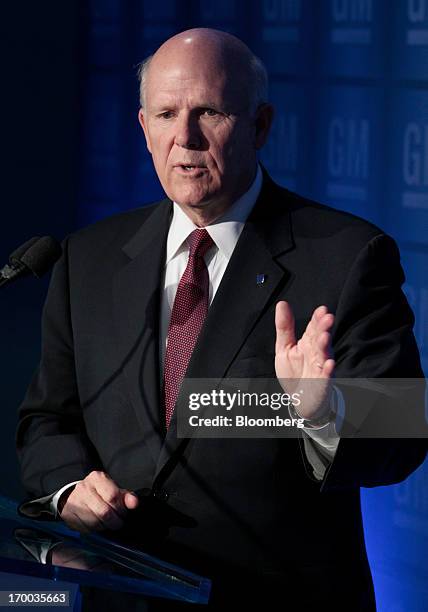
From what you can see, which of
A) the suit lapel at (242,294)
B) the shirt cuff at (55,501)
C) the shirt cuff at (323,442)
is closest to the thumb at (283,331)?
the shirt cuff at (323,442)

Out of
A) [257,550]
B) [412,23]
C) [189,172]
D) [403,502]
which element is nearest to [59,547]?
[257,550]

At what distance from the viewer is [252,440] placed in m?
2.23

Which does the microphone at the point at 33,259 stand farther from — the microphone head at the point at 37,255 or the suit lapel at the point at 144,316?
the suit lapel at the point at 144,316

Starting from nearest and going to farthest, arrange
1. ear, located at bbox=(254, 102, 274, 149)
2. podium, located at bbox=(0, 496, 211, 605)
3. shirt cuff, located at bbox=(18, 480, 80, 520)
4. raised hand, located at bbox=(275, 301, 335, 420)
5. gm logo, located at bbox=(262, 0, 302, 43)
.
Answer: podium, located at bbox=(0, 496, 211, 605), raised hand, located at bbox=(275, 301, 335, 420), shirt cuff, located at bbox=(18, 480, 80, 520), ear, located at bbox=(254, 102, 274, 149), gm logo, located at bbox=(262, 0, 302, 43)

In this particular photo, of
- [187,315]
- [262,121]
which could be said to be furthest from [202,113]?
[187,315]

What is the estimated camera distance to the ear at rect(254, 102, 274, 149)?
2.41 meters

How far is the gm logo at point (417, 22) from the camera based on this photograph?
3.01 metres

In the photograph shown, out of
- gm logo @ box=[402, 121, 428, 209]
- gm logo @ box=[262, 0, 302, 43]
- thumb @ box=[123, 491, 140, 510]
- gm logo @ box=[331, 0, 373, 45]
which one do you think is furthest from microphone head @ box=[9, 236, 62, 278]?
gm logo @ box=[262, 0, 302, 43]

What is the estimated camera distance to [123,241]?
2541 mm

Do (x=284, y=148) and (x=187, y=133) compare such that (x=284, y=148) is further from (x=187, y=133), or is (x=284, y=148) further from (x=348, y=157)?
(x=187, y=133)

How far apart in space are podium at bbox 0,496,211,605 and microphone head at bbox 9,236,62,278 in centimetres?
46

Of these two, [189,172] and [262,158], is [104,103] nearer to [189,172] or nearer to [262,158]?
[262,158]

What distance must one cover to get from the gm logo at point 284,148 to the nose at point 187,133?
45.3 inches

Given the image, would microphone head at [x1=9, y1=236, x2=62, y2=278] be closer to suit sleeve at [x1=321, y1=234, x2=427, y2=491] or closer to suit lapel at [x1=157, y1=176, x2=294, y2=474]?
suit lapel at [x1=157, y1=176, x2=294, y2=474]
